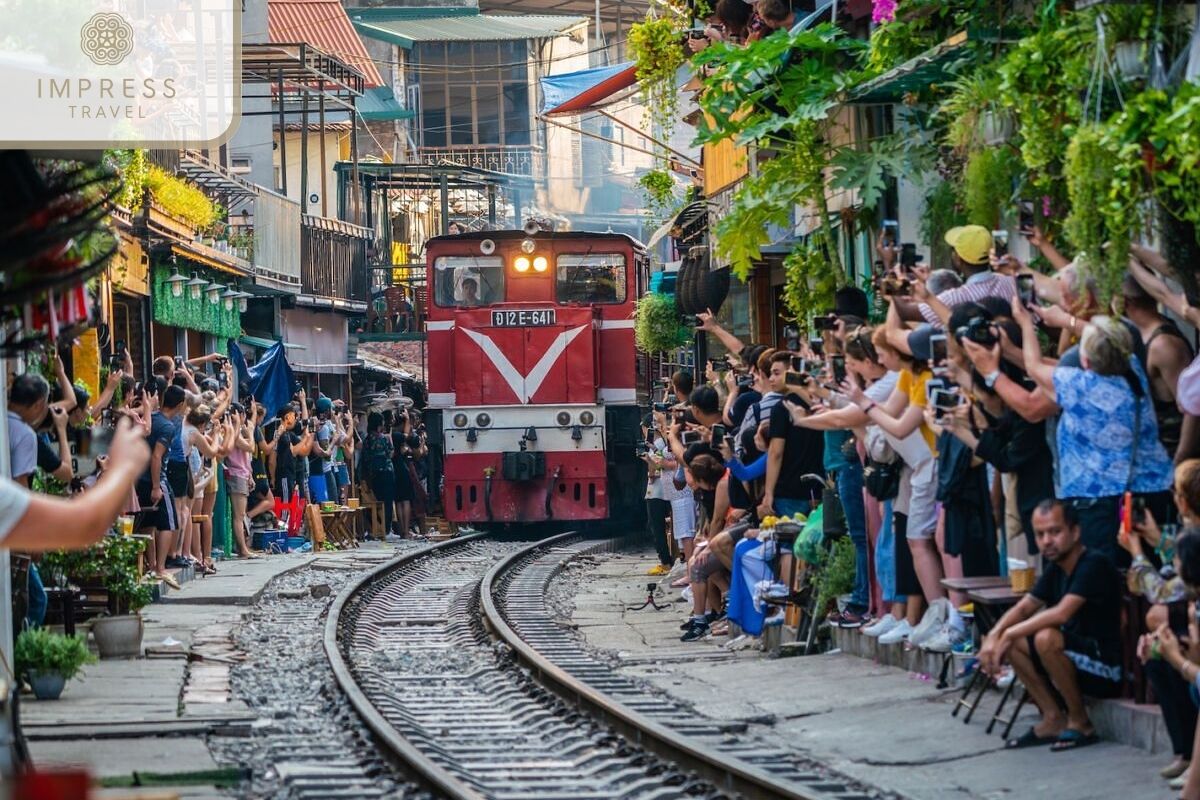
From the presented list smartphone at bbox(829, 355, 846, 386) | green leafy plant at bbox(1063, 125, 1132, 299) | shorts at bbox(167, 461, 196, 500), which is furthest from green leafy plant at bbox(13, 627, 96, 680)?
shorts at bbox(167, 461, 196, 500)

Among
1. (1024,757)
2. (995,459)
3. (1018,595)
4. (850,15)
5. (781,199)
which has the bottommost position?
(1024,757)

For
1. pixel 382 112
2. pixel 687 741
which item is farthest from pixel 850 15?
pixel 382 112

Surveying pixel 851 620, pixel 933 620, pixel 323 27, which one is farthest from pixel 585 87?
pixel 933 620

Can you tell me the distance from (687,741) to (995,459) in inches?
73.6

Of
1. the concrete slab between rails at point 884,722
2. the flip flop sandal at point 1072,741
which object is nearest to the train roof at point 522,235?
the concrete slab between rails at point 884,722

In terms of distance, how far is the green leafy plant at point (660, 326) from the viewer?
2338 cm

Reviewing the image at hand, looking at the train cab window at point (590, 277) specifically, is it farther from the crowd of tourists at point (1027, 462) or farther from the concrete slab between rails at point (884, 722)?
the crowd of tourists at point (1027, 462)

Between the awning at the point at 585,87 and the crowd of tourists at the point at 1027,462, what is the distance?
10210 millimetres

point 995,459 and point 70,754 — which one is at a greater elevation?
point 995,459

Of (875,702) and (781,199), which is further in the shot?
(781,199)

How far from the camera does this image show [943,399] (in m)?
9.40

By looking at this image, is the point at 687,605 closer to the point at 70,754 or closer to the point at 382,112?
the point at 70,754

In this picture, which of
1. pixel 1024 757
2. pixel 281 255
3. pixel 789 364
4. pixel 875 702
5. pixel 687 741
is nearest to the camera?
pixel 1024 757

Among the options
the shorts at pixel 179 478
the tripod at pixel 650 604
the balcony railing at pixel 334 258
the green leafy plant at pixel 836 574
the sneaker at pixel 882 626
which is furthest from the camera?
the balcony railing at pixel 334 258
